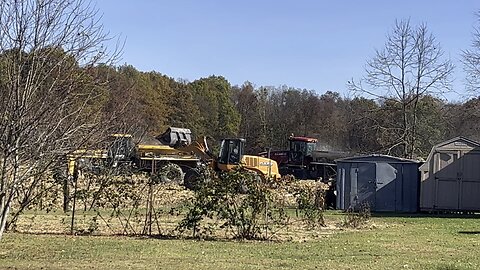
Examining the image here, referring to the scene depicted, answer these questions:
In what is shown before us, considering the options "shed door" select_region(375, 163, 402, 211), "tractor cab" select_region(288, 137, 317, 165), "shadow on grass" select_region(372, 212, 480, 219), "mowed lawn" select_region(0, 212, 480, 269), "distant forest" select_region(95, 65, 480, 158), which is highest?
"distant forest" select_region(95, 65, 480, 158)

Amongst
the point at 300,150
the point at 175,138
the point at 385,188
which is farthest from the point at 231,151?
the point at 300,150

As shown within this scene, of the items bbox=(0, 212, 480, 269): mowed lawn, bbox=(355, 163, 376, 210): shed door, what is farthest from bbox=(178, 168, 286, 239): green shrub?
bbox=(355, 163, 376, 210): shed door

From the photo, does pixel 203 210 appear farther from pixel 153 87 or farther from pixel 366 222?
pixel 153 87

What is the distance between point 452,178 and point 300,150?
21.7m

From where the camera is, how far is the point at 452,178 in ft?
87.2

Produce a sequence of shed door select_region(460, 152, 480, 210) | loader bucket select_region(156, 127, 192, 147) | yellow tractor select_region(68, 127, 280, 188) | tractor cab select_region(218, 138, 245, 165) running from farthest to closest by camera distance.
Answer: loader bucket select_region(156, 127, 192, 147)
tractor cab select_region(218, 138, 245, 165)
yellow tractor select_region(68, 127, 280, 188)
shed door select_region(460, 152, 480, 210)

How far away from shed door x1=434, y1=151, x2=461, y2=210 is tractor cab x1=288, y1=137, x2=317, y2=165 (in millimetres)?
20880

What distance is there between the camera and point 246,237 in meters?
16.0

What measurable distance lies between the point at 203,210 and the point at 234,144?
18.4 m

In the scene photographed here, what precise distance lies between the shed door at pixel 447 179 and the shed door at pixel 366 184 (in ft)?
7.54

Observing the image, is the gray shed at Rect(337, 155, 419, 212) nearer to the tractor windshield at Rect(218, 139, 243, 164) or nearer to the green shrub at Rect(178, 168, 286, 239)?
the tractor windshield at Rect(218, 139, 243, 164)

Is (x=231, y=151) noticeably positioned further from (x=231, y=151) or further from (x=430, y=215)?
(x=430, y=215)

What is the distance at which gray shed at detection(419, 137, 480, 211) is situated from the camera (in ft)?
86.4

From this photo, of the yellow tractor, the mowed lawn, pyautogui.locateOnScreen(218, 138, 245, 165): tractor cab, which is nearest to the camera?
the mowed lawn
